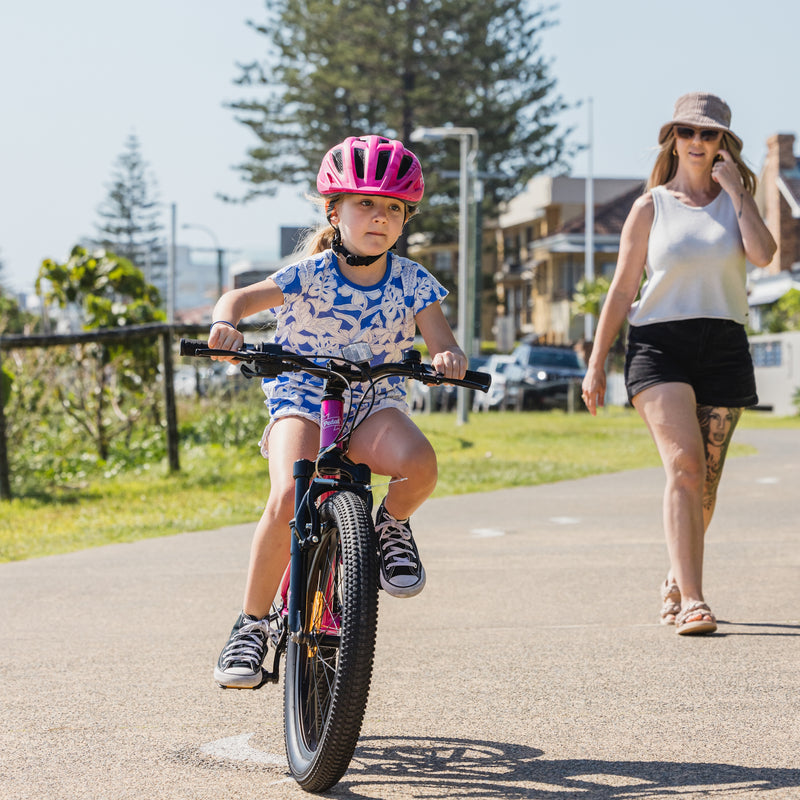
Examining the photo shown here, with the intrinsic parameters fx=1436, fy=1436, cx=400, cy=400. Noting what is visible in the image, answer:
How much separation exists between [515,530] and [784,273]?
44.8m

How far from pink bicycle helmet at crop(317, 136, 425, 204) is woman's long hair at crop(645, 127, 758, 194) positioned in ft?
7.19

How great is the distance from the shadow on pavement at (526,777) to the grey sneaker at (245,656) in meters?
0.37

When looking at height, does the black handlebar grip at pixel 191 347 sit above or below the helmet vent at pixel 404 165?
below

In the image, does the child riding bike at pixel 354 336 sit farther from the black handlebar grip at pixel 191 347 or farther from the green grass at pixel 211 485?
the green grass at pixel 211 485

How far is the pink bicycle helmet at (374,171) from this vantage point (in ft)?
13.4

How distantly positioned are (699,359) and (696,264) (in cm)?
39

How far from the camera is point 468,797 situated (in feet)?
11.6

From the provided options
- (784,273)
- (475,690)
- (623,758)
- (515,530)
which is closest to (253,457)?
(515,530)

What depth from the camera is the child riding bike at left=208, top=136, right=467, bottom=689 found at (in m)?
3.99

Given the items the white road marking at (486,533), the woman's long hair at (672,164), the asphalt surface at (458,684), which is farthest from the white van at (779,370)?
the woman's long hair at (672,164)

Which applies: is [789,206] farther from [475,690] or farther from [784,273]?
[475,690]

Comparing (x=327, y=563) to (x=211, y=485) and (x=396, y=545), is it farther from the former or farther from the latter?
(x=211, y=485)

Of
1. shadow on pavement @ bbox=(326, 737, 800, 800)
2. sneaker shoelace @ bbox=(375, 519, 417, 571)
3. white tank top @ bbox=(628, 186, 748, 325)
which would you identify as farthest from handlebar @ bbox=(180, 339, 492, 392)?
white tank top @ bbox=(628, 186, 748, 325)

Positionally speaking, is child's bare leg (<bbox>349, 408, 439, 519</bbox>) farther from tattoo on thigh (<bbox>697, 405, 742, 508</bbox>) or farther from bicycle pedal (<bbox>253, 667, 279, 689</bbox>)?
tattoo on thigh (<bbox>697, 405, 742, 508</bbox>)
